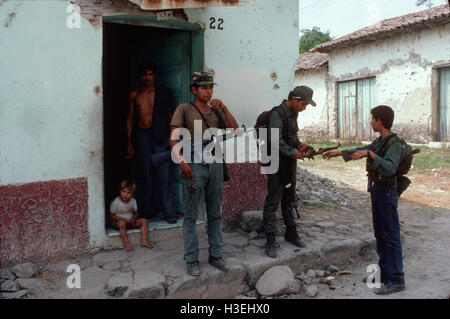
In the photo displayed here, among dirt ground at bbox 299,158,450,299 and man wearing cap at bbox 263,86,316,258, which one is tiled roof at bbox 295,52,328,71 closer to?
dirt ground at bbox 299,158,450,299

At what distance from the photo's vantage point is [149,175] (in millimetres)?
5160

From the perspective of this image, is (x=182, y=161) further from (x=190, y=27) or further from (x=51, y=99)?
(x=190, y=27)

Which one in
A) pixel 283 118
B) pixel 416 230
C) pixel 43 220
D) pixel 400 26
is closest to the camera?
pixel 43 220

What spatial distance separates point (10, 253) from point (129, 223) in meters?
1.14

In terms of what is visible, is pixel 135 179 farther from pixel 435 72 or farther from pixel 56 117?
pixel 435 72

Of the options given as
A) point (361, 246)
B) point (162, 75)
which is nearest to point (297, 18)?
point (162, 75)

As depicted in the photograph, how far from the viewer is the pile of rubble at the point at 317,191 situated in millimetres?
7008

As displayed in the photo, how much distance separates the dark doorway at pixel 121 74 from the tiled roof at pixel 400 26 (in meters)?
9.04

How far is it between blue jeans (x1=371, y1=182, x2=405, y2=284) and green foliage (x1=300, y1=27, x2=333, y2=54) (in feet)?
98.5

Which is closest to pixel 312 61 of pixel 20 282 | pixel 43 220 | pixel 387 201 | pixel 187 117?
pixel 387 201

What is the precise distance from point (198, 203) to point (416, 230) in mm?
3709

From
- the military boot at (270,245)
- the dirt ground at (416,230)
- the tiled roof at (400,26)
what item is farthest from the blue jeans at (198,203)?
the tiled roof at (400,26)

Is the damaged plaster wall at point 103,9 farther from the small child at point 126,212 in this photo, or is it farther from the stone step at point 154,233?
the stone step at point 154,233

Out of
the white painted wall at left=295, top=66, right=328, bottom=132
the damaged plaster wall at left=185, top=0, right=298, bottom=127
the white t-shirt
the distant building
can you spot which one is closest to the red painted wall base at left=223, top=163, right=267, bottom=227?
the damaged plaster wall at left=185, top=0, right=298, bottom=127
